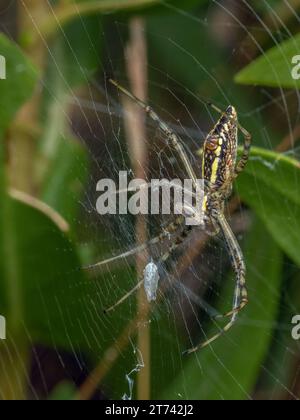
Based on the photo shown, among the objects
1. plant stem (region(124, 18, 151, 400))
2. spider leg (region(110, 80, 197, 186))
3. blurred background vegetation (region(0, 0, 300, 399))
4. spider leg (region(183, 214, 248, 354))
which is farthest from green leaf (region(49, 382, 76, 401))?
spider leg (region(110, 80, 197, 186))

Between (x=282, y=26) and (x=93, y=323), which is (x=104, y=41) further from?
(x=93, y=323)

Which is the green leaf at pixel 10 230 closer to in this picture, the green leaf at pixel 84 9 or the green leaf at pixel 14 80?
the green leaf at pixel 14 80

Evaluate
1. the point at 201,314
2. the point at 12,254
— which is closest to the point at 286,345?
the point at 201,314

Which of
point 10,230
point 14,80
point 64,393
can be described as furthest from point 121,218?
point 64,393

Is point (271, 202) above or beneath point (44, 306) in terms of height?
above

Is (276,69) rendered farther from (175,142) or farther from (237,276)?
(237,276)

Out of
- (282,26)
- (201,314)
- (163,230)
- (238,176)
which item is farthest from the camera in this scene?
(282,26)

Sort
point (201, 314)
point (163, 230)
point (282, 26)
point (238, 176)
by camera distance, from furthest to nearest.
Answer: point (282, 26)
point (201, 314)
point (163, 230)
point (238, 176)
